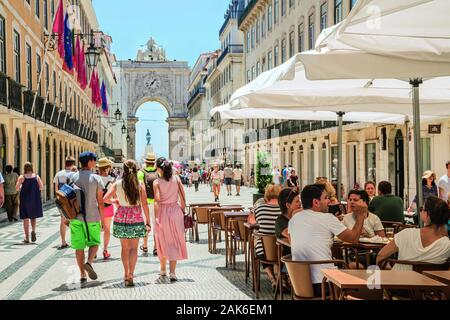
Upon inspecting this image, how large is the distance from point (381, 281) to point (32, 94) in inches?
790

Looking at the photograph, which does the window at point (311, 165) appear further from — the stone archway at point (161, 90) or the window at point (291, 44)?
the stone archway at point (161, 90)

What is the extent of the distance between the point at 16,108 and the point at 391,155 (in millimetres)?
12471

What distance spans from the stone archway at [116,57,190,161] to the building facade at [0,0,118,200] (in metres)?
64.7

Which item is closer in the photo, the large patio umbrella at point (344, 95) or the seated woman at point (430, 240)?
the seated woman at point (430, 240)

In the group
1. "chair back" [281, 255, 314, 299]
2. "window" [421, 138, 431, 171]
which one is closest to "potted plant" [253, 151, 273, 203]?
"window" [421, 138, 431, 171]

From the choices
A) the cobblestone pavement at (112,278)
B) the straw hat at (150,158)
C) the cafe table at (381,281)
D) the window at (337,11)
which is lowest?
the cobblestone pavement at (112,278)

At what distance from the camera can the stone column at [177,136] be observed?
10504cm

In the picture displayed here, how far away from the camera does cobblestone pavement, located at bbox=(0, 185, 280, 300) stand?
7438 mm

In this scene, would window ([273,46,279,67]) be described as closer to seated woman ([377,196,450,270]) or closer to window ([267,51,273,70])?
window ([267,51,273,70])

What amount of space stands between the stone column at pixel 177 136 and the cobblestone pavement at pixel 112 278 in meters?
93.2

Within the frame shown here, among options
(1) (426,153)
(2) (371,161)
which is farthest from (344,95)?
(2) (371,161)

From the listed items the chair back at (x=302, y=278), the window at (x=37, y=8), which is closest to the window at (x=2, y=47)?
the window at (x=37, y=8)

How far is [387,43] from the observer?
5793mm

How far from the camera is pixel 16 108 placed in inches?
798
